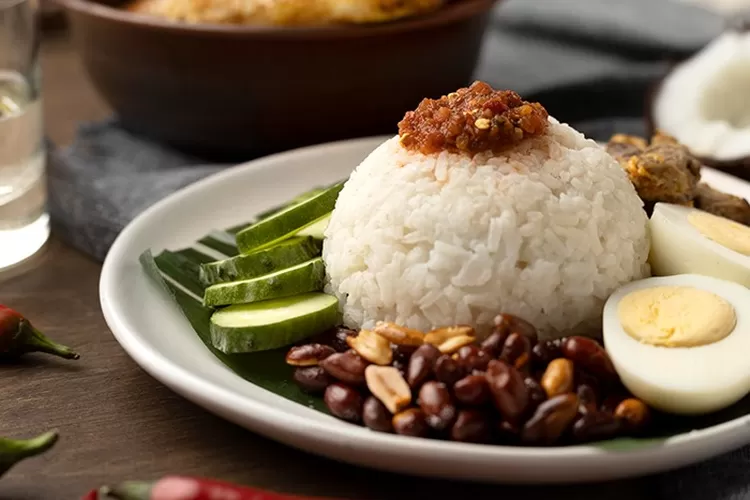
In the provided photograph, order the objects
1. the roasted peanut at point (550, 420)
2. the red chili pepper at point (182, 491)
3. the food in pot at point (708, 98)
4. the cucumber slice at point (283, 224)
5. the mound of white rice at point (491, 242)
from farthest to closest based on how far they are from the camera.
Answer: the food in pot at point (708, 98)
the cucumber slice at point (283, 224)
the mound of white rice at point (491, 242)
the roasted peanut at point (550, 420)
the red chili pepper at point (182, 491)

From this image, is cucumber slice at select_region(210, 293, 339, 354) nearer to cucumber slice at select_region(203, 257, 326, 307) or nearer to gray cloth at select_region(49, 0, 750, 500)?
cucumber slice at select_region(203, 257, 326, 307)

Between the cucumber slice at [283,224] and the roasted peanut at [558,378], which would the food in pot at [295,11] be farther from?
the roasted peanut at [558,378]

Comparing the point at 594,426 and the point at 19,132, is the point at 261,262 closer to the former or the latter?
the point at 594,426

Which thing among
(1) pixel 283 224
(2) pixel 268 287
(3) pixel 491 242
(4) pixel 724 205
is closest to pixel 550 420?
(3) pixel 491 242

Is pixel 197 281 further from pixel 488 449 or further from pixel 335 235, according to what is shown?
pixel 488 449

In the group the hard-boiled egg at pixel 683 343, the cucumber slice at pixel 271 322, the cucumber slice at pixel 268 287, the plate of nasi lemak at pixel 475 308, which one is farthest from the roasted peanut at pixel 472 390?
the cucumber slice at pixel 268 287

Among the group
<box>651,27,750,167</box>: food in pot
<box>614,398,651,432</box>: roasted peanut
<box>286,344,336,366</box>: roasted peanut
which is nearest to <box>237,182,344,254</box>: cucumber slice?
<box>286,344,336,366</box>: roasted peanut
